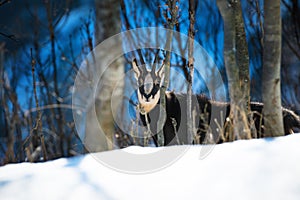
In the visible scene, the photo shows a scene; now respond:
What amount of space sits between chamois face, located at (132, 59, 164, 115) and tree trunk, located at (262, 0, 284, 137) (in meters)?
2.17

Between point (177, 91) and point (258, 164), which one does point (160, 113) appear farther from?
point (258, 164)

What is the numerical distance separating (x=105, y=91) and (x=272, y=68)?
5.39 feet

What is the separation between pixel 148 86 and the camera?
4992mm

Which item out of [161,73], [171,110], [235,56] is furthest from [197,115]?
[235,56]

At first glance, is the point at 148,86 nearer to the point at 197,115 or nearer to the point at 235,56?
the point at 197,115

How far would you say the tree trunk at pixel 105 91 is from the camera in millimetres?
2734

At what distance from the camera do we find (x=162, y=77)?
4.89 metres

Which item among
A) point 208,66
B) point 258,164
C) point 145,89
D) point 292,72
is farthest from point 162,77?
point 292,72

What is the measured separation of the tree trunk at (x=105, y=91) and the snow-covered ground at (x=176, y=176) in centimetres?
73

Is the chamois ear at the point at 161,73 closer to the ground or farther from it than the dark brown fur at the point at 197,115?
farther from it

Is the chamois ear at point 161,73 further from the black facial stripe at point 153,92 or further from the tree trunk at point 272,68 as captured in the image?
the tree trunk at point 272,68

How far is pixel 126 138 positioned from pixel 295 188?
14.0ft

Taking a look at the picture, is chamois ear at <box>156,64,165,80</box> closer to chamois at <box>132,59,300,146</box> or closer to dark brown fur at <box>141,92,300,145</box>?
chamois at <box>132,59,300,146</box>

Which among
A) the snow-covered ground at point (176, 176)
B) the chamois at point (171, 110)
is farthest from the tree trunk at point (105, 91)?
the chamois at point (171, 110)
